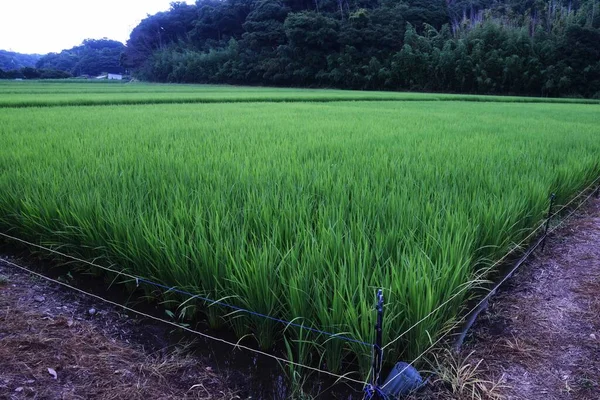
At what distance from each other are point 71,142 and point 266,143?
6.04ft

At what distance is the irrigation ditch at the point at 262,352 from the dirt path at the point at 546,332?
73 mm

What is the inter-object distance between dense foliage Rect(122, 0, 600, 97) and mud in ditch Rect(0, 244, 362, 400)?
24.7 metres

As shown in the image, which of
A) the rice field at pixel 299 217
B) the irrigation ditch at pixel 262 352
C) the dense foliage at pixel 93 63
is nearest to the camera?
the irrigation ditch at pixel 262 352

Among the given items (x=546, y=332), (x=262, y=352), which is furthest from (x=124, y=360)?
(x=546, y=332)

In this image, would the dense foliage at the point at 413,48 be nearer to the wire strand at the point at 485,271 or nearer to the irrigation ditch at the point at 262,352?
the wire strand at the point at 485,271

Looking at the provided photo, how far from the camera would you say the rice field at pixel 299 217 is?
142 centimetres

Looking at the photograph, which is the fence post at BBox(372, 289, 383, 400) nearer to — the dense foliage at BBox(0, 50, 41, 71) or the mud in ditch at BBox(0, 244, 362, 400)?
the mud in ditch at BBox(0, 244, 362, 400)

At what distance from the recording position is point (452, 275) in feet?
5.13

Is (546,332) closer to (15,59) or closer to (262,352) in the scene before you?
(262,352)

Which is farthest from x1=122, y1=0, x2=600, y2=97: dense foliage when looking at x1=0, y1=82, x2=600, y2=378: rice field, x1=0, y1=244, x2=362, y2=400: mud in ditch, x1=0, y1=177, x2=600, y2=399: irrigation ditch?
x1=0, y1=244, x2=362, y2=400: mud in ditch

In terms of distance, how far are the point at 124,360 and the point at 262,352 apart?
47cm

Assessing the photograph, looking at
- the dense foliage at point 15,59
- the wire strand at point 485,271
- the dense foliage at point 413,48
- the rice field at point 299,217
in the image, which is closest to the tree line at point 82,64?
the dense foliage at point 15,59

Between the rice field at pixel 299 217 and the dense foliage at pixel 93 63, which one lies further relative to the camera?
the dense foliage at pixel 93 63

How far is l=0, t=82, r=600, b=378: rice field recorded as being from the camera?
1422mm
